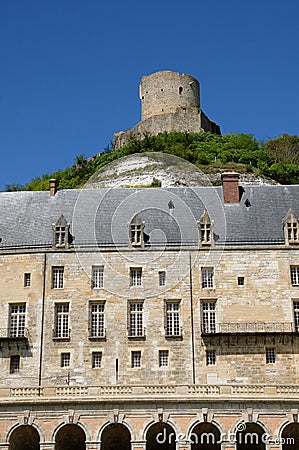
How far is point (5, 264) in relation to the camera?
42.6 metres

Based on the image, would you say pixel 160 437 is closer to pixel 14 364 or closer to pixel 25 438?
pixel 25 438

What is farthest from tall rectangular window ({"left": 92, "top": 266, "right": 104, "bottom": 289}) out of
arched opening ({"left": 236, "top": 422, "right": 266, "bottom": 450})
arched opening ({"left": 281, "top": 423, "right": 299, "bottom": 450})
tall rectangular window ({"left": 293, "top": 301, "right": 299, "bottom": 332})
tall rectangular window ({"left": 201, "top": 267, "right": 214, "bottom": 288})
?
arched opening ({"left": 281, "top": 423, "right": 299, "bottom": 450})

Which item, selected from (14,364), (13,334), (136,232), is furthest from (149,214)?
(14,364)

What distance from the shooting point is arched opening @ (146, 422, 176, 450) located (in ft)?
113

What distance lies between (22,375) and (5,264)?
691 cm

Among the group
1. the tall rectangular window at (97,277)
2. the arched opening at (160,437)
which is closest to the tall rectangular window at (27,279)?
the tall rectangular window at (97,277)

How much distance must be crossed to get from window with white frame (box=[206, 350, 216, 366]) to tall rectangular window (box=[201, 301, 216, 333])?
1.23 meters

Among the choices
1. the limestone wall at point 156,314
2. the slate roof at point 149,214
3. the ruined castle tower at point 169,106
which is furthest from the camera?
the ruined castle tower at point 169,106

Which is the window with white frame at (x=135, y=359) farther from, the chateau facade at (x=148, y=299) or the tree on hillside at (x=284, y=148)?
A: the tree on hillside at (x=284, y=148)

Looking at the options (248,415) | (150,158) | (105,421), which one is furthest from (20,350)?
(150,158)

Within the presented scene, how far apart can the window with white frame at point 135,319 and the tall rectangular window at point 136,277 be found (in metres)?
1.20

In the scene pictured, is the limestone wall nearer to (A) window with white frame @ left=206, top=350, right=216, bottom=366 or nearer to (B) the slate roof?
(A) window with white frame @ left=206, top=350, right=216, bottom=366

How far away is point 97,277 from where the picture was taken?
139ft

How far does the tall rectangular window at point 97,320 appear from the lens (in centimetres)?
4100
